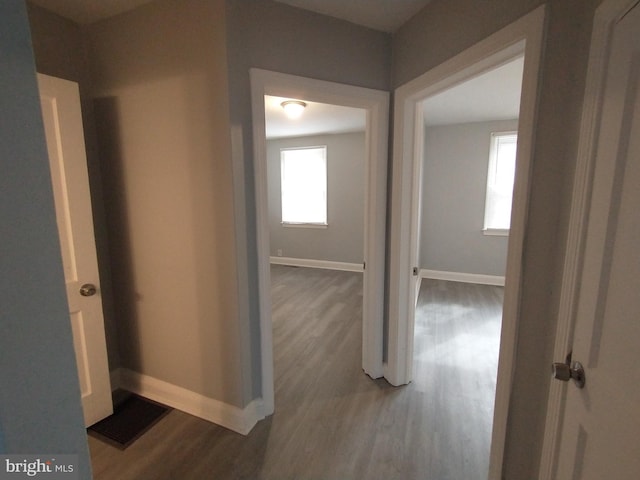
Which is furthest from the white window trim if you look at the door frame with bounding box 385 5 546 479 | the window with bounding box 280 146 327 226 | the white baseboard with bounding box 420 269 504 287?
the door frame with bounding box 385 5 546 479

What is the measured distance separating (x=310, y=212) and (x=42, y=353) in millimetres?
5084

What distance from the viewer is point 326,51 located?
1.72 metres

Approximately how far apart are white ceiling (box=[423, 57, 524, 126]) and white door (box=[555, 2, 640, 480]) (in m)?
1.71

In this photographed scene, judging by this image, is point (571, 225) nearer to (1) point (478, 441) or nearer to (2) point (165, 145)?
(1) point (478, 441)

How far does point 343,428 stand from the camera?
5.88 feet

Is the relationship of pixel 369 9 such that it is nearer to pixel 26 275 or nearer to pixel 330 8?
pixel 330 8

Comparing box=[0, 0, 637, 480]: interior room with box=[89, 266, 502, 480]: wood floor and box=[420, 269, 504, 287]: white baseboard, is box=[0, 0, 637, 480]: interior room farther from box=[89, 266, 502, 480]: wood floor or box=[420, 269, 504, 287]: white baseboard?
box=[420, 269, 504, 287]: white baseboard

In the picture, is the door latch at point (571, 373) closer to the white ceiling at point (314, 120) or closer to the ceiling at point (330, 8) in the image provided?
the ceiling at point (330, 8)

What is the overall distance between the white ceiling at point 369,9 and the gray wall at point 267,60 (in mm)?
39

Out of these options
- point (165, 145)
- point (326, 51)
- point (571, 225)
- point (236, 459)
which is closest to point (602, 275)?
point (571, 225)

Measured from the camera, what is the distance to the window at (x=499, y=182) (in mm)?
4340

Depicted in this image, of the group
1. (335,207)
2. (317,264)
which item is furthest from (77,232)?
(317,264)

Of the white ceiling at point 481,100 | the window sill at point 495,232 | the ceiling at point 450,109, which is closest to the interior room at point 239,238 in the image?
the white ceiling at point 481,100

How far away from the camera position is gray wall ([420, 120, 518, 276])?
452 cm
